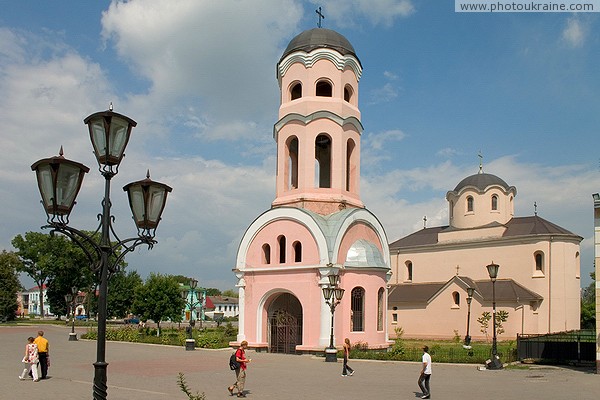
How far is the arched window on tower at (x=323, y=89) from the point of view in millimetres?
31295

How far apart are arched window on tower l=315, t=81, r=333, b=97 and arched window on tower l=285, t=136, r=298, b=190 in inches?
113

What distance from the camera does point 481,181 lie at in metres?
48.8

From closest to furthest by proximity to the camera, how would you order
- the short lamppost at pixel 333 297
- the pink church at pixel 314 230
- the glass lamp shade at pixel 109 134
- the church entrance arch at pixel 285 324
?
the glass lamp shade at pixel 109 134 < the short lamppost at pixel 333 297 < the pink church at pixel 314 230 < the church entrance arch at pixel 285 324

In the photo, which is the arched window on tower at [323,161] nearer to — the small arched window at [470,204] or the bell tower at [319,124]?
the bell tower at [319,124]

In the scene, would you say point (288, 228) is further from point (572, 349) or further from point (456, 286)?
point (456, 286)

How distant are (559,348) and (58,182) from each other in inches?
909

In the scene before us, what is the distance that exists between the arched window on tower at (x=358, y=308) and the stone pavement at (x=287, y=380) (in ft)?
10.1

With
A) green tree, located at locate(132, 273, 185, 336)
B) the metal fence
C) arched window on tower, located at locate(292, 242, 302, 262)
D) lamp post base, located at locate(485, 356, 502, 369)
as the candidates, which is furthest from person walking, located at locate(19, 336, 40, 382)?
green tree, located at locate(132, 273, 185, 336)

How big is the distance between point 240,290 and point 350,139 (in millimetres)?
9620

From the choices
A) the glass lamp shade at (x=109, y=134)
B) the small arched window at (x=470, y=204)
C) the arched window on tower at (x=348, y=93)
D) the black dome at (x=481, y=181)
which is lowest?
the glass lamp shade at (x=109, y=134)

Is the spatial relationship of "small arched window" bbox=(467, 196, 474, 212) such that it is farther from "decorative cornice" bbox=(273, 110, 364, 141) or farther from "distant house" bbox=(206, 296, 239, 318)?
"distant house" bbox=(206, 296, 239, 318)

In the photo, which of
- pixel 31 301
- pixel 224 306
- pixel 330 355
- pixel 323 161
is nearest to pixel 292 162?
pixel 323 161

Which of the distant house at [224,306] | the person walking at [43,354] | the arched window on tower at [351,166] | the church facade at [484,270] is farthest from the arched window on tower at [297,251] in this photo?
the distant house at [224,306]

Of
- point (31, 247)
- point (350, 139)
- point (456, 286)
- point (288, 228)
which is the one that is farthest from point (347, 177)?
point (31, 247)
